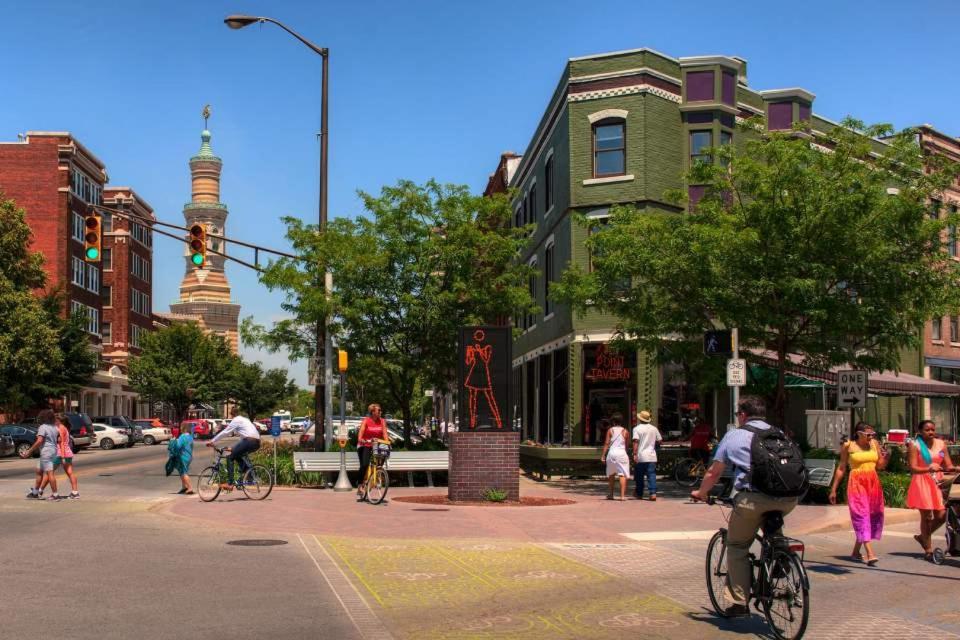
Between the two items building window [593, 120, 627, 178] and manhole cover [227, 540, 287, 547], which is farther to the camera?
building window [593, 120, 627, 178]

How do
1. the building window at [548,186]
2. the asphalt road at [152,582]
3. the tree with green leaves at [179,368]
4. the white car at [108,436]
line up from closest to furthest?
the asphalt road at [152,582]
the building window at [548,186]
the white car at [108,436]
the tree with green leaves at [179,368]

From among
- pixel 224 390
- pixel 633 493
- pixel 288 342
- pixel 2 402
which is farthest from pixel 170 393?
pixel 633 493

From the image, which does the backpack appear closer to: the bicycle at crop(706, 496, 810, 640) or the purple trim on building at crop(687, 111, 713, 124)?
the bicycle at crop(706, 496, 810, 640)

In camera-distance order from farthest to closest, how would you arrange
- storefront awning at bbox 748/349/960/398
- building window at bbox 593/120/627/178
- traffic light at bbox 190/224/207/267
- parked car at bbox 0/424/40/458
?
parked car at bbox 0/424/40/458
building window at bbox 593/120/627/178
storefront awning at bbox 748/349/960/398
traffic light at bbox 190/224/207/267

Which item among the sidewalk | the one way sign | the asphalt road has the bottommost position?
the sidewalk

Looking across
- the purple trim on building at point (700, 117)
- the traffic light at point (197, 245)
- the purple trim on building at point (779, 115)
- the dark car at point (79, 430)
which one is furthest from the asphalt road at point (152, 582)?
the dark car at point (79, 430)

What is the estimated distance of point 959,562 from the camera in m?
12.8

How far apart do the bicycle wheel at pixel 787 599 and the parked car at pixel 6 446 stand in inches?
1587

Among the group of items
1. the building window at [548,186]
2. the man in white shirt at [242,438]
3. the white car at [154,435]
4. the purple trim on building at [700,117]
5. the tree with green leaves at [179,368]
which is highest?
the purple trim on building at [700,117]

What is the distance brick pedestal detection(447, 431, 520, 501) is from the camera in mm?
20375

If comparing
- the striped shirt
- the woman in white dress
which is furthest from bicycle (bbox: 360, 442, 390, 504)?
the striped shirt

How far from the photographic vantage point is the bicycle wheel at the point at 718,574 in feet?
28.0

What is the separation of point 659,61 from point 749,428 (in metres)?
24.7

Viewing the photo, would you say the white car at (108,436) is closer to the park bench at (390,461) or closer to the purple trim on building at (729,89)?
the park bench at (390,461)
